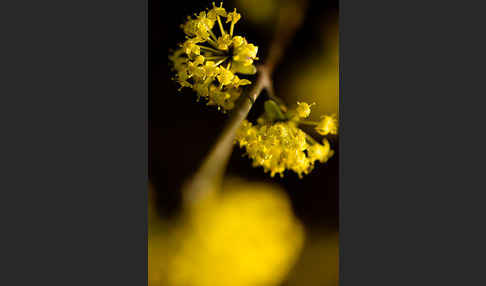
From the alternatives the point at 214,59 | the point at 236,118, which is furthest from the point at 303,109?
the point at 214,59

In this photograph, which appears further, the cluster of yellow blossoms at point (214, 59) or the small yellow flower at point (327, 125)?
the small yellow flower at point (327, 125)

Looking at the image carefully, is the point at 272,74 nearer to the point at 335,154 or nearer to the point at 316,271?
the point at 335,154

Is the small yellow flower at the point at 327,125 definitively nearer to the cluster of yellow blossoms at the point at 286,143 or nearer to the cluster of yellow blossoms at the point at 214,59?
the cluster of yellow blossoms at the point at 286,143

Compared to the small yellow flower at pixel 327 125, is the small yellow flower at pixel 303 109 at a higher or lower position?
higher

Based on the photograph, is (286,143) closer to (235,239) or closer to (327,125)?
(327,125)

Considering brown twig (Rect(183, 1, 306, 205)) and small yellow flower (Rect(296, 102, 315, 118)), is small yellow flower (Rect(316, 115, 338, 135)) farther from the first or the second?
brown twig (Rect(183, 1, 306, 205))

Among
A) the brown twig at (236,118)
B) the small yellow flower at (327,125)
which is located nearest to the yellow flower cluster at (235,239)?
the brown twig at (236,118)

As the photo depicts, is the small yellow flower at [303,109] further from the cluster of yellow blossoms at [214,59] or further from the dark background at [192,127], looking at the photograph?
the cluster of yellow blossoms at [214,59]
